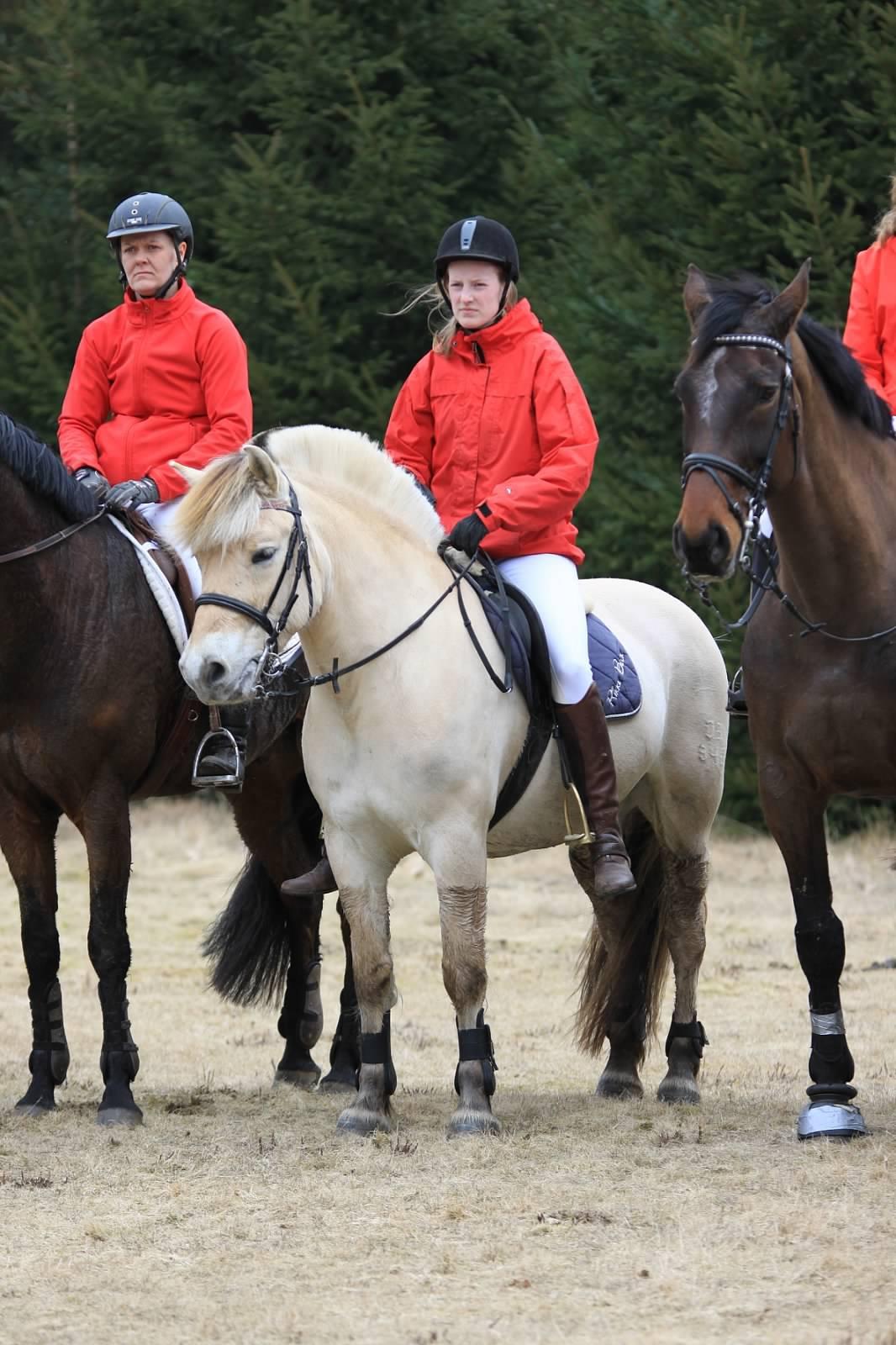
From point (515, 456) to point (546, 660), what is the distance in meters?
0.73

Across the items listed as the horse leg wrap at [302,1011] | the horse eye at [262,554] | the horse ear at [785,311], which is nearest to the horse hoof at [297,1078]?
the horse leg wrap at [302,1011]

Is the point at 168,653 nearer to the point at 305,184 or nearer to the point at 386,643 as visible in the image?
the point at 386,643

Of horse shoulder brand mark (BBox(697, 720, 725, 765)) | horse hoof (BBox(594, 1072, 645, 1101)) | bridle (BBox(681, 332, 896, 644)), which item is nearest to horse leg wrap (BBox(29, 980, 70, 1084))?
horse hoof (BBox(594, 1072, 645, 1101))

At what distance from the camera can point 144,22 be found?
16453 mm

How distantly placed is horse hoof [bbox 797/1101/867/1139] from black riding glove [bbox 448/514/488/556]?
82.4 inches

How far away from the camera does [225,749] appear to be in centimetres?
678

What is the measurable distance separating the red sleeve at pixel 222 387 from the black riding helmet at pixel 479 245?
1.08m

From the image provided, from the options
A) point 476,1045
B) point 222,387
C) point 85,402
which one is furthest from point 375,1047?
point 85,402

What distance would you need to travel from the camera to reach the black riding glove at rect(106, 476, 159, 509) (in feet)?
22.2

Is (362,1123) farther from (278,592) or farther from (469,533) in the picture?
(469,533)

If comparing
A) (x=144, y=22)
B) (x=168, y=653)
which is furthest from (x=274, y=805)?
(x=144, y=22)

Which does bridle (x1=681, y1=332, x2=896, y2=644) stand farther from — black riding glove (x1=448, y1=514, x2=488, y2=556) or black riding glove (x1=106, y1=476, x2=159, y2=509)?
black riding glove (x1=106, y1=476, x2=159, y2=509)

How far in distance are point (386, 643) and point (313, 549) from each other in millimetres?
388

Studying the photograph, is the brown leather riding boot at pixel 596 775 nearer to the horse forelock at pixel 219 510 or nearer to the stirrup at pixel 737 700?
the stirrup at pixel 737 700
